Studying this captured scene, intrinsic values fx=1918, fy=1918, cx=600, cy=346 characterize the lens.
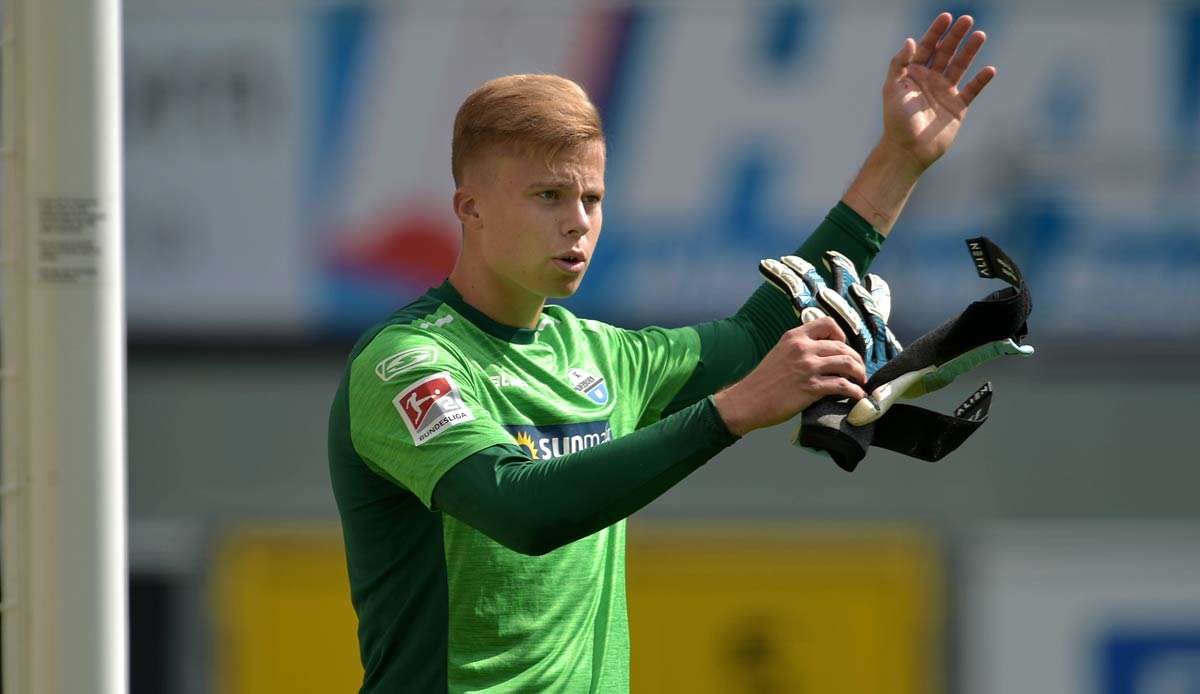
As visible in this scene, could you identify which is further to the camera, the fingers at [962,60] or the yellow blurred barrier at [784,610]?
the yellow blurred barrier at [784,610]

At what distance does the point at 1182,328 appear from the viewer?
333 inches

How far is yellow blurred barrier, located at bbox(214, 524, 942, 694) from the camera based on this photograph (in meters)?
8.04

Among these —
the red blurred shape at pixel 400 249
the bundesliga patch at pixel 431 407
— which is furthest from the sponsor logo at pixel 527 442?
the red blurred shape at pixel 400 249

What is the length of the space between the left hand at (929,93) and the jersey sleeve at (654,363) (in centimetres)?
55

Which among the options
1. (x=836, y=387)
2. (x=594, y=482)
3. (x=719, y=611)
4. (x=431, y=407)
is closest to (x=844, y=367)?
(x=836, y=387)

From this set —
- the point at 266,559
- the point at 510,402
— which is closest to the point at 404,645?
the point at 510,402

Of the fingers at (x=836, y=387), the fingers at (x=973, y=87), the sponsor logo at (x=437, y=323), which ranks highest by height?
the fingers at (x=973, y=87)

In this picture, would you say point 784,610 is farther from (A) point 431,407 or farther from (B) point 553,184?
(A) point 431,407

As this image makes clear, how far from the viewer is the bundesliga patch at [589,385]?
11.0 ft

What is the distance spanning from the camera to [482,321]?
10.8 ft

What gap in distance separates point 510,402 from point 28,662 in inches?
38.2

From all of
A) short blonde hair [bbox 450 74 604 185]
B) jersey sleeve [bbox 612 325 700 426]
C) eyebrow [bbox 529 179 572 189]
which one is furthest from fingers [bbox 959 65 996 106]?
eyebrow [bbox 529 179 572 189]

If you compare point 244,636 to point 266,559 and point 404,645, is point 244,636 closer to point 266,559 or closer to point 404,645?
point 266,559

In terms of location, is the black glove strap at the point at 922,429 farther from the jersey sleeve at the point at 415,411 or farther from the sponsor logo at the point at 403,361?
the sponsor logo at the point at 403,361
